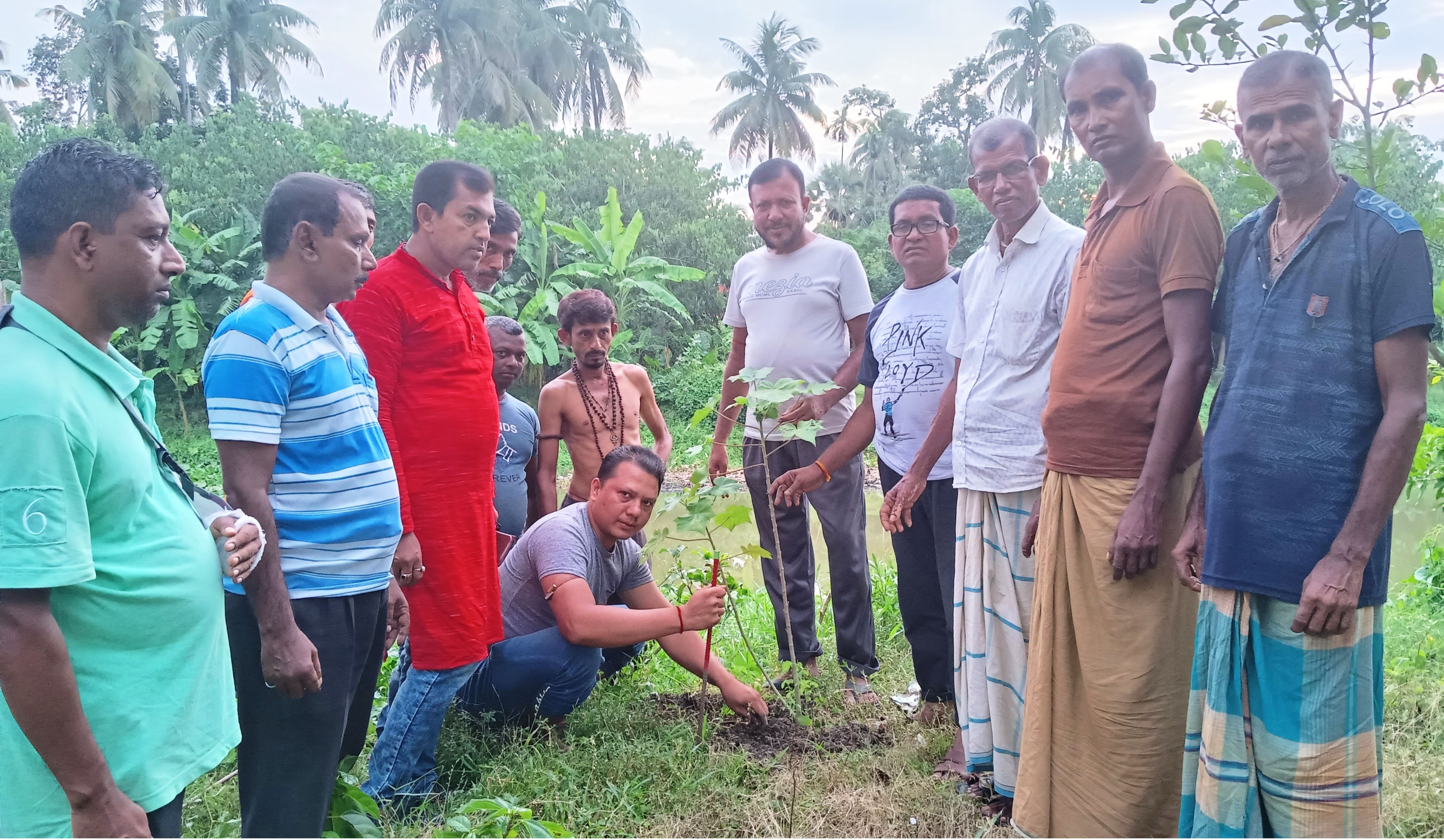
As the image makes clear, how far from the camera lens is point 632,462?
9.89 feet

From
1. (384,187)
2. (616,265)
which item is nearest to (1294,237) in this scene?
(616,265)

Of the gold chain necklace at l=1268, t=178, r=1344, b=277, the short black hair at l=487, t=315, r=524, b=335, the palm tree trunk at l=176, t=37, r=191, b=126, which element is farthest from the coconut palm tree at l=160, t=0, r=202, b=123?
the gold chain necklace at l=1268, t=178, r=1344, b=277

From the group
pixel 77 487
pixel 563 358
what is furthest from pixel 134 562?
pixel 563 358

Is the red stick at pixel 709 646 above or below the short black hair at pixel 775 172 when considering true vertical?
below

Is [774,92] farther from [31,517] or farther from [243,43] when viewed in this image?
[31,517]

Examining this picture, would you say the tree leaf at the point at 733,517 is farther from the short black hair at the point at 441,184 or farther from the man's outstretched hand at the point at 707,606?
the short black hair at the point at 441,184

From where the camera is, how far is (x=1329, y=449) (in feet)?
5.91

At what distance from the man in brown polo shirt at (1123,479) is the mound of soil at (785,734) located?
77 cm

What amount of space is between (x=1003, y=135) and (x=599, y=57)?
83.6ft

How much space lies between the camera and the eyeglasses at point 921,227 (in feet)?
10.6

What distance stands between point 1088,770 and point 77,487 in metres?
2.23

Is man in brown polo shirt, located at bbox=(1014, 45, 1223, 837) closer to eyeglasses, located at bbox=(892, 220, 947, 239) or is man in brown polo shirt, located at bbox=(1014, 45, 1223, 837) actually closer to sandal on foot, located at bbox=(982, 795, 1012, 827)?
sandal on foot, located at bbox=(982, 795, 1012, 827)

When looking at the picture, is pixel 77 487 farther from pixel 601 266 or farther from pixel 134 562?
pixel 601 266

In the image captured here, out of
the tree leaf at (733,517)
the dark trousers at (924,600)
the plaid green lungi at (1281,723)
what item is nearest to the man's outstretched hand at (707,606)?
the tree leaf at (733,517)
